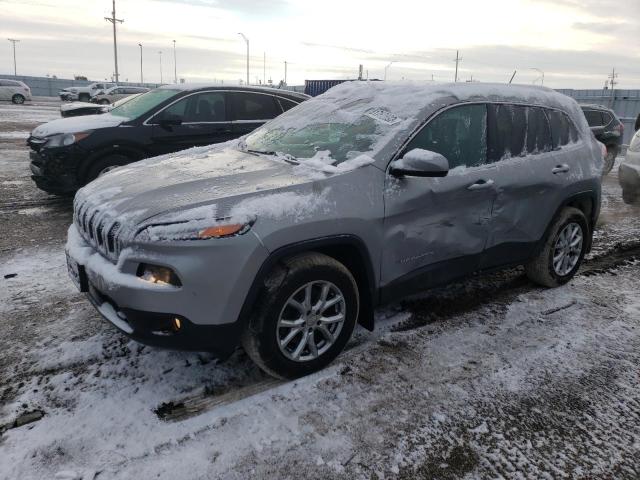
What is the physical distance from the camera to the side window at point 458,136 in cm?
339

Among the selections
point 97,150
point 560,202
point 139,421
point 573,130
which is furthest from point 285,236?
point 97,150

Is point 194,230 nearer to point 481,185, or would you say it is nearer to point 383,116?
point 383,116

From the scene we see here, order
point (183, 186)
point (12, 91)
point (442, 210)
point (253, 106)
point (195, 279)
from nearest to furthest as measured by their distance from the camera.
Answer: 1. point (195, 279)
2. point (183, 186)
3. point (442, 210)
4. point (253, 106)
5. point (12, 91)

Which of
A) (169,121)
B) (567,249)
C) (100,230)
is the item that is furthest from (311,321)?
(169,121)

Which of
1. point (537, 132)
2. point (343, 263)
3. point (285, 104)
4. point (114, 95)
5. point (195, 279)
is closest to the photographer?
point (195, 279)

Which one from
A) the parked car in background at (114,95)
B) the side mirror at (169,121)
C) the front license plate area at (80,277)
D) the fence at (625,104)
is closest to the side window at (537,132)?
the front license plate area at (80,277)

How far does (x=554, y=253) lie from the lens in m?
4.45

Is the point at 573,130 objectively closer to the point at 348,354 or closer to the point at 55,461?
the point at 348,354

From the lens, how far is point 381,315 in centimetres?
390

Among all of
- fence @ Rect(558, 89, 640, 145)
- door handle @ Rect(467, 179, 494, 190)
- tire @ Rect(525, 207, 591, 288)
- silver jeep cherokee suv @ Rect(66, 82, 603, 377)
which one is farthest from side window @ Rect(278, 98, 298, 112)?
fence @ Rect(558, 89, 640, 145)

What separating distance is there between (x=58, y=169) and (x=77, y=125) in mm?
666

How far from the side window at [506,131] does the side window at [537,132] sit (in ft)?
0.23

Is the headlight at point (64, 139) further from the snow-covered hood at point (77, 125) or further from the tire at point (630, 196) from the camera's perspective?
the tire at point (630, 196)

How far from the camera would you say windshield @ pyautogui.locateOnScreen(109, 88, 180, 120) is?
7020mm
